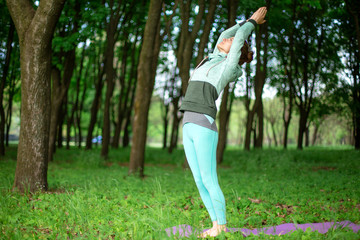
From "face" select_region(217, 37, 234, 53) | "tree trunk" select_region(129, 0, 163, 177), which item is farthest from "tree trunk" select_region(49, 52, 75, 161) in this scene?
"face" select_region(217, 37, 234, 53)

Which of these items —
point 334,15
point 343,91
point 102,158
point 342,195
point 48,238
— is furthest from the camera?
point 343,91

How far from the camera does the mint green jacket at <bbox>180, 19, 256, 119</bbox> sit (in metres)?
3.62

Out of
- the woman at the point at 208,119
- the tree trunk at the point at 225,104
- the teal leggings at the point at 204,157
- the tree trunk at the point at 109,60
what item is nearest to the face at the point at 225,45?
the woman at the point at 208,119

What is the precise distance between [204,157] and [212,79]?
0.89 m

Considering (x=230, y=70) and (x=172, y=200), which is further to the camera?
(x=172, y=200)

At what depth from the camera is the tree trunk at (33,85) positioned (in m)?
6.69

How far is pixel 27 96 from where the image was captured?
6738 millimetres

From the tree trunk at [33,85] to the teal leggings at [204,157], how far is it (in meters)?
4.34

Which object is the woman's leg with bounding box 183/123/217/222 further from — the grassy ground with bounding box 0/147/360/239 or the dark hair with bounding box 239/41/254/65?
the dark hair with bounding box 239/41/254/65

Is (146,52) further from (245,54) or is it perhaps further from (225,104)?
(245,54)

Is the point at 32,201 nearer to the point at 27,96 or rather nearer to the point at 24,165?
the point at 24,165

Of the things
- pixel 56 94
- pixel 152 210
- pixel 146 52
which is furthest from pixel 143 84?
pixel 152 210

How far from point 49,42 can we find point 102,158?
7802 mm

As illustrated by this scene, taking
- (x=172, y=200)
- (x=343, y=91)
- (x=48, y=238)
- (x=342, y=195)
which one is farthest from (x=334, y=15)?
(x=48, y=238)
